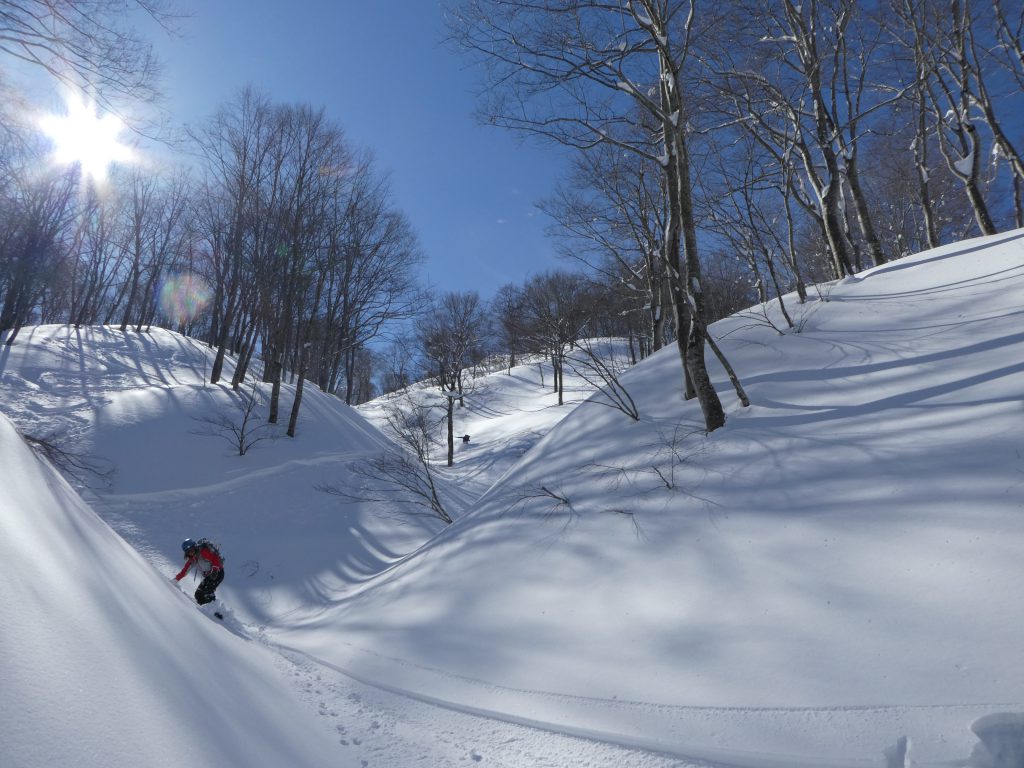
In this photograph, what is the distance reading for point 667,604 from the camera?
4055 millimetres

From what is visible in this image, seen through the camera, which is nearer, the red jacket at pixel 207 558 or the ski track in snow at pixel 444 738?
the ski track in snow at pixel 444 738

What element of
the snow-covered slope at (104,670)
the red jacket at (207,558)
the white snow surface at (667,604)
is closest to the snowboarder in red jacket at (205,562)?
the red jacket at (207,558)

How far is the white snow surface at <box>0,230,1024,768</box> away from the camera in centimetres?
238

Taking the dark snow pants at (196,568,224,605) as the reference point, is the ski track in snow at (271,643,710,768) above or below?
below

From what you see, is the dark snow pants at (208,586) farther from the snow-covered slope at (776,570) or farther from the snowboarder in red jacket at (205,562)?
the snow-covered slope at (776,570)

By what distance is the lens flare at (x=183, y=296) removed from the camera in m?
36.7

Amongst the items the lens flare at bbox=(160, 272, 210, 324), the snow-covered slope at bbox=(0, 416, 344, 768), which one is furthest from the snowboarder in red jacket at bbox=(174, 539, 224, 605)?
the lens flare at bbox=(160, 272, 210, 324)

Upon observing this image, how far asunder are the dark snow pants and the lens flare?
112ft

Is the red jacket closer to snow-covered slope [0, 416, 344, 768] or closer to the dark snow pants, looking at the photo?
the dark snow pants

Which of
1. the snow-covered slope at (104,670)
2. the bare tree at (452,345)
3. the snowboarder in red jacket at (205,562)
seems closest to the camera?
the snow-covered slope at (104,670)

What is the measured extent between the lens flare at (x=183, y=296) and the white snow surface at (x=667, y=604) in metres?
36.4

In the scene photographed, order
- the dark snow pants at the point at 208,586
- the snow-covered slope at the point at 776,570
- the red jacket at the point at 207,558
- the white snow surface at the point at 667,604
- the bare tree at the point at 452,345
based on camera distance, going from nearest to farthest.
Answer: the white snow surface at the point at 667,604, the snow-covered slope at the point at 776,570, the dark snow pants at the point at 208,586, the red jacket at the point at 207,558, the bare tree at the point at 452,345

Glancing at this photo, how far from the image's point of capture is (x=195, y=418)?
15.2 meters

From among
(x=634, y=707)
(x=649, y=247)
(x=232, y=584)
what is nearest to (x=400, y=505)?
(x=232, y=584)
